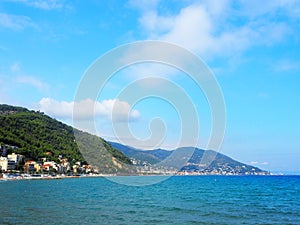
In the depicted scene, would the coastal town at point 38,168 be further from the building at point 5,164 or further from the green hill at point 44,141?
the green hill at point 44,141

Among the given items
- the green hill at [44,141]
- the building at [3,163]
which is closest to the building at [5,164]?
the building at [3,163]

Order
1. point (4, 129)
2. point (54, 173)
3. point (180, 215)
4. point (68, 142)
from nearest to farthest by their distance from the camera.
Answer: point (180, 215)
point (54, 173)
point (4, 129)
point (68, 142)

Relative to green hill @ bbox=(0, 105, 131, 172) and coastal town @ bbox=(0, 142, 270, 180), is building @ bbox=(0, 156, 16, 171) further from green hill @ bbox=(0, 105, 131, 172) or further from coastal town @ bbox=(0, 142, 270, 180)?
green hill @ bbox=(0, 105, 131, 172)

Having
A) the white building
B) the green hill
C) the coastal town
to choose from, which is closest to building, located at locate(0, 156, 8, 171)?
the coastal town

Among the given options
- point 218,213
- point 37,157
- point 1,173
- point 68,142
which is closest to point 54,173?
point 37,157

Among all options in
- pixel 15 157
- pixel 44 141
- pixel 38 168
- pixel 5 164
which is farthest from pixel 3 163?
pixel 44 141

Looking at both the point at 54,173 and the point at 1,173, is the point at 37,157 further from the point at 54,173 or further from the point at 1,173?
the point at 1,173

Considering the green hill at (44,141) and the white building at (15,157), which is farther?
the green hill at (44,141)

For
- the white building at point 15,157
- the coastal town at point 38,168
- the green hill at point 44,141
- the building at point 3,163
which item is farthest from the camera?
the green hill at point 44,141

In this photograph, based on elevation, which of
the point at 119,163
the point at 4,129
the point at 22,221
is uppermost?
the point at 4,129

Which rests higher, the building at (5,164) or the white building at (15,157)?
the white building at (15,157)

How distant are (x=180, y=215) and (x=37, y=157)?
328 feet

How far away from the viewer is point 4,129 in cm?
11806

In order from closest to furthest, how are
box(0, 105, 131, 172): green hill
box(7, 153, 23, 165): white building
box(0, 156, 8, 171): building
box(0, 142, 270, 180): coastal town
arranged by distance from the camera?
1. box(0, 142, 270, 180): coastal town
2. box(0, 156, 8, 171): building
3. box(7, 153, 23, 165): white building
4. box(0, 105, 131, 172): green hill
